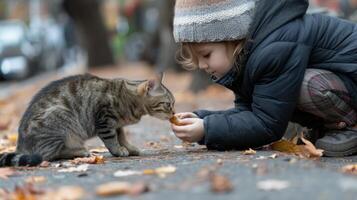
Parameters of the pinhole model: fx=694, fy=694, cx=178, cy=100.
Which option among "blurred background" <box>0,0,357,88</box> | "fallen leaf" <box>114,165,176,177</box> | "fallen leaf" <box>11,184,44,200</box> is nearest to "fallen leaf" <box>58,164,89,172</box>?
"fallen leaf" <box>114,165,176,177</box>

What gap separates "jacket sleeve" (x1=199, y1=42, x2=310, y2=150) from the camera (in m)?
4.80

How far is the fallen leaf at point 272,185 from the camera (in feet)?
10.7

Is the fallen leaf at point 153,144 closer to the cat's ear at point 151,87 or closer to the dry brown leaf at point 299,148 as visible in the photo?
the cat's ear at point 151,87

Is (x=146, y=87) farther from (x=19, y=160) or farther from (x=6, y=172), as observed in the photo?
(x=6, y=172)

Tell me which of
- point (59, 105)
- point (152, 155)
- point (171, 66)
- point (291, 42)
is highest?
point (291, 42)

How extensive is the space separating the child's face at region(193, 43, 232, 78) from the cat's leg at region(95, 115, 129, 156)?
2.86 feet

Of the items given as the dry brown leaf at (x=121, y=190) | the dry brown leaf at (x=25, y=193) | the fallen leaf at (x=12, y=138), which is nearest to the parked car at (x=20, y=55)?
the fallen leaf at (x=12, y=138)

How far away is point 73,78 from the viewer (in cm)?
557

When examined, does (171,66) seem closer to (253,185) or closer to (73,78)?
(73,78)

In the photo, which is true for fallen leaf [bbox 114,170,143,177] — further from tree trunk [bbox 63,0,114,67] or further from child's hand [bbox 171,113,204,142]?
tree trunk [bbox 63,0,114,67]

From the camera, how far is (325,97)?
494 cm

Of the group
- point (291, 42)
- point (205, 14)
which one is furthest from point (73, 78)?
point (291, 42)

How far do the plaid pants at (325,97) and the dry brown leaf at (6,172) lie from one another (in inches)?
81.3

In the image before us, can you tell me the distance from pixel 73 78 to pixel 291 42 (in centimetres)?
181
